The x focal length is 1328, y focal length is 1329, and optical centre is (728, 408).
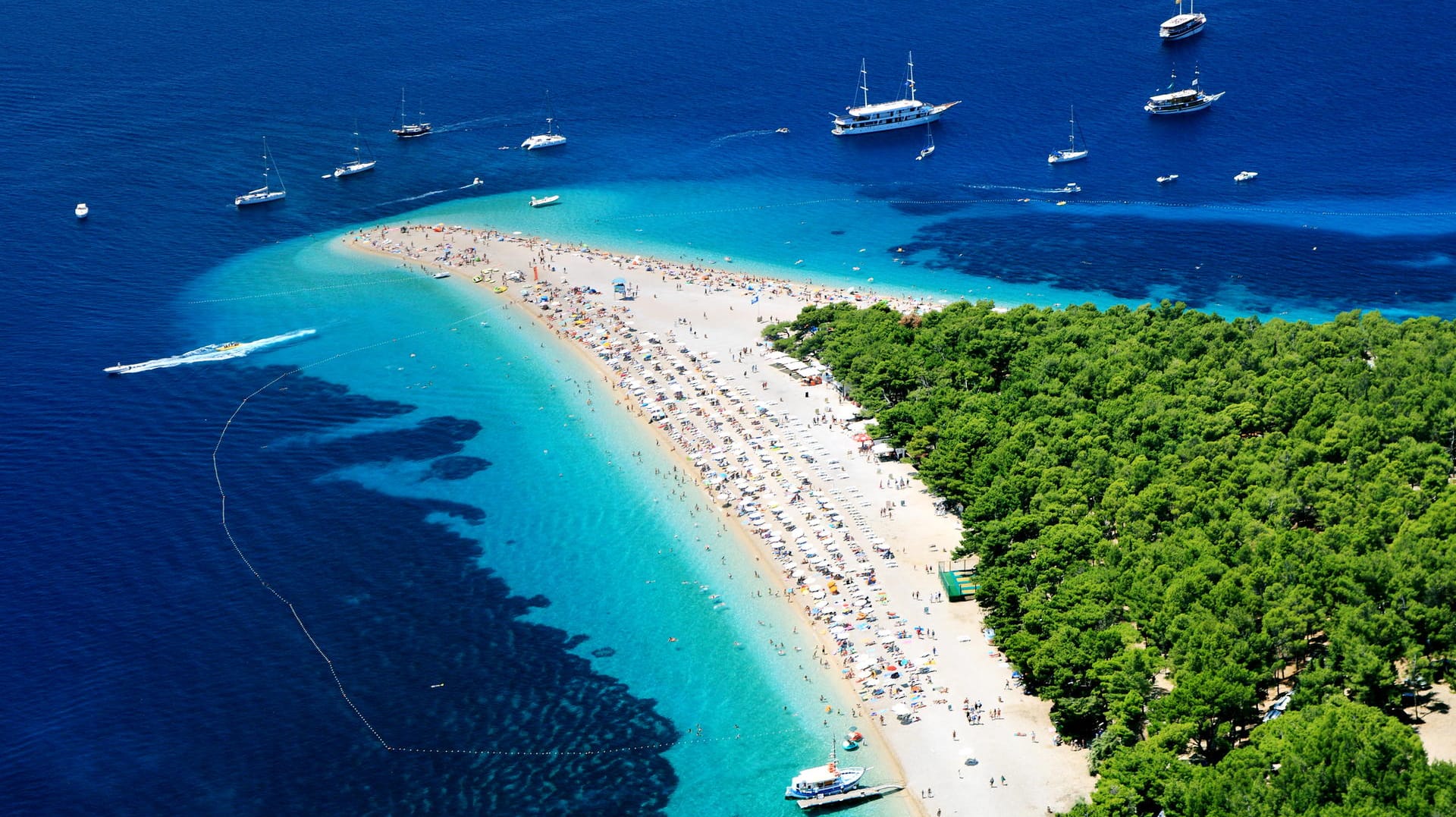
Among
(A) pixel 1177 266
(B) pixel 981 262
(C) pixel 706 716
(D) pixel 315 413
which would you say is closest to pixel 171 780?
(C) pixel 706 716

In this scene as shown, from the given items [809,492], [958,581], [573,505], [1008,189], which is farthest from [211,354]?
[1008,189]

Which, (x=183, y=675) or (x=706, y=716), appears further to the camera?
(x=183, y=675)

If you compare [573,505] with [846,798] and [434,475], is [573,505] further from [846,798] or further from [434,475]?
[846,798]

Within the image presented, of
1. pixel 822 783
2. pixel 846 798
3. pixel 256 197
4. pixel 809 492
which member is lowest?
pixel 846 798

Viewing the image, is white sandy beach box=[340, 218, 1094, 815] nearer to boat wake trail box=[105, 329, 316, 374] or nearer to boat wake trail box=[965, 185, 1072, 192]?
boat wake trail box=[105, 329, 316, 374]

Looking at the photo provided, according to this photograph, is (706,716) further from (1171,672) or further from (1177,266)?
(1177,266)

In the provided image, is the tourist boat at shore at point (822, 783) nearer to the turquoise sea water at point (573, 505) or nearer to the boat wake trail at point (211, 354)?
the turquoise sea water at point (573, 505)
